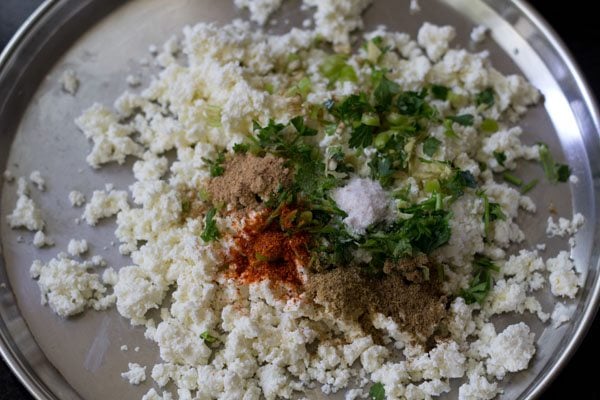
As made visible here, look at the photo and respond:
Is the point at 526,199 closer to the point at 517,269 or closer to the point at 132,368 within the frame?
the point at 517,269

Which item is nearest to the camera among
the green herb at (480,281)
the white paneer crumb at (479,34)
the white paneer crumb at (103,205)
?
the green herb at (480,281)

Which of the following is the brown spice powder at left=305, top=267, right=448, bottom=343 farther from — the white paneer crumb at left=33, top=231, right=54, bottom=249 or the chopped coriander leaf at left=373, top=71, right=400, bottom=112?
the white paneer crumb at left=33, top=231, right=54, bottom=249

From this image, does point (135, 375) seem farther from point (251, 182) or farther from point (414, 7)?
point (414, 7)

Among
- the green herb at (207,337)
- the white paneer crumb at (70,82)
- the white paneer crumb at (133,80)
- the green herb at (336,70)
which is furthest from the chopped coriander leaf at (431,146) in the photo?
the white paneer crumb at (70,82)

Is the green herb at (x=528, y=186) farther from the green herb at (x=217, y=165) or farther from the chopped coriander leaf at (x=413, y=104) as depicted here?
the green herb at (x=217, y=165)

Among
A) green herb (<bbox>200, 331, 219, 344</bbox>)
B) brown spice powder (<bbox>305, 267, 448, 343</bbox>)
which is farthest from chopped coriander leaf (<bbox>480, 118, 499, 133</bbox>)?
green herb (<bbox>200, 331, 219, 344</bbox>)
